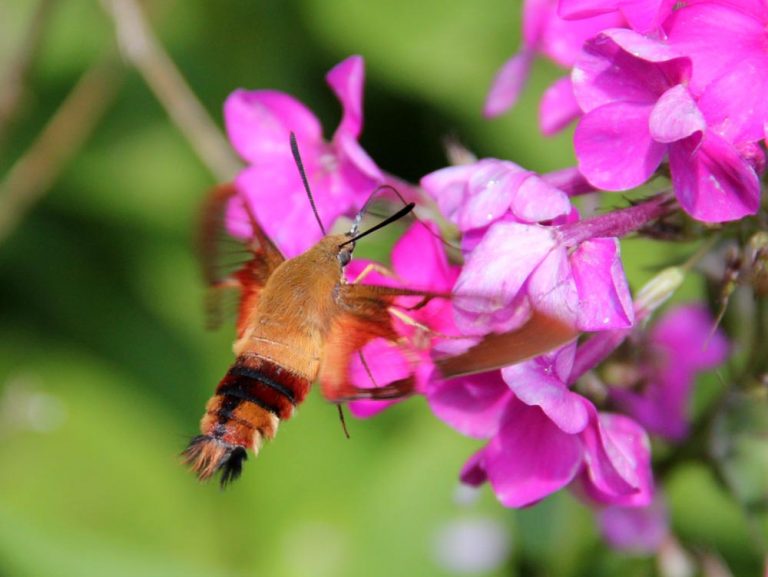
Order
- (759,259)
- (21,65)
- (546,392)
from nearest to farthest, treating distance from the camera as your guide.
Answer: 1. (546,392)
2. (759,259)
3. (21,65)

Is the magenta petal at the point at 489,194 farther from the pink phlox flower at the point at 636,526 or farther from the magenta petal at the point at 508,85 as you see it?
the pink phlox flower at the point at 636,526

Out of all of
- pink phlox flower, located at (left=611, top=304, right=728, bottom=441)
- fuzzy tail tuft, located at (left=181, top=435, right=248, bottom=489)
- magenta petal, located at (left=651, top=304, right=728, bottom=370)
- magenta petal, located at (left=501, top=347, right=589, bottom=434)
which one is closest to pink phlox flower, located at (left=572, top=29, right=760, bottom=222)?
magenta petal, located at (left=501, top=347, right=589, bottom=434)

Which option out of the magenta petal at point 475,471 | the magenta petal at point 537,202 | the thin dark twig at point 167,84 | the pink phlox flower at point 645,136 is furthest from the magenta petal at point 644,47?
the thin dark twig at point 167,84

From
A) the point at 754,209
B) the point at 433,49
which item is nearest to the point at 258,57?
the point at 433,49

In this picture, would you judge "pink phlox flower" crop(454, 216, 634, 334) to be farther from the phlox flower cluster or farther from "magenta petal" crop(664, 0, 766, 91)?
"magenta petal" crop(664, 0, 766, 91)

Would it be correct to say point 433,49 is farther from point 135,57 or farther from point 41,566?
point 41,566

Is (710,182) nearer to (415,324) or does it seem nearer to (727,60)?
(727,60)

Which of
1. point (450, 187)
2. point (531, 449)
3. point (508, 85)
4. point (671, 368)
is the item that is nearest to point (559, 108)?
point (508, 85)

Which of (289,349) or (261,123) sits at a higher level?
(261,123)
